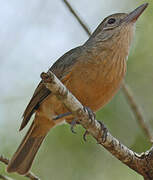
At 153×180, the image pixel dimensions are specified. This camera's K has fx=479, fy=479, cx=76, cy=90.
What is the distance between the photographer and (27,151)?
625 cm

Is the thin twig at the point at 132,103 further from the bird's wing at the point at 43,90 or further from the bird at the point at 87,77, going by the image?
the bird's wing at the point at 43,90

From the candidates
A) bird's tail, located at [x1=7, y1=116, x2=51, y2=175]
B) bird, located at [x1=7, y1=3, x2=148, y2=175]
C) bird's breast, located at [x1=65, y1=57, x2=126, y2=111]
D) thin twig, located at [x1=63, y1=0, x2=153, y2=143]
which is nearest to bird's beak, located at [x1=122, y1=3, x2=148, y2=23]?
bird, located at [x1=7, y1=3, x2=148, y2=175]

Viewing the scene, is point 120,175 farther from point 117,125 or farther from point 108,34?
point 108,34

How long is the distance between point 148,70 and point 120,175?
190cm

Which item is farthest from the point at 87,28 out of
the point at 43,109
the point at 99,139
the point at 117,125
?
the point at 117,125

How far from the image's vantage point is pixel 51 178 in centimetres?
742

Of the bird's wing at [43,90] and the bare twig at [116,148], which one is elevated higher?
the bird's wing at [43,90]

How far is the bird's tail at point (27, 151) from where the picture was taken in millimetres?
5977

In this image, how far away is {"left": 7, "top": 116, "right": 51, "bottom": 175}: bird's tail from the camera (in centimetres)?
598

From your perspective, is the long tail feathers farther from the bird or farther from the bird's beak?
the bird's beak

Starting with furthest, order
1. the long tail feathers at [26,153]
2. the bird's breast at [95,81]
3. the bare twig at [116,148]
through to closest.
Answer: the long tail feathers at [26,153]
the bird's breast at [95,81]
the bare twig at [116,148]

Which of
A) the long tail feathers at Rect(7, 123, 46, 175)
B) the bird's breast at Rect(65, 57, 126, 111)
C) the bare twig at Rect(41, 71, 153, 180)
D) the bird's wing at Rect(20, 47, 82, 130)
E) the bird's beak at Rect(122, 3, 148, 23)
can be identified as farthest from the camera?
the long tail feathers at Rect(7, 123, 46, 175)

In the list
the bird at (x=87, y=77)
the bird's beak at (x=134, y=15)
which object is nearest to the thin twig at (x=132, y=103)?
the bird at (x=87, y=77)

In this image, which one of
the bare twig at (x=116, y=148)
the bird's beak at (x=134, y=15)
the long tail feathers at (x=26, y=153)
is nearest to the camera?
the bare twig at (x=116, y=148)
